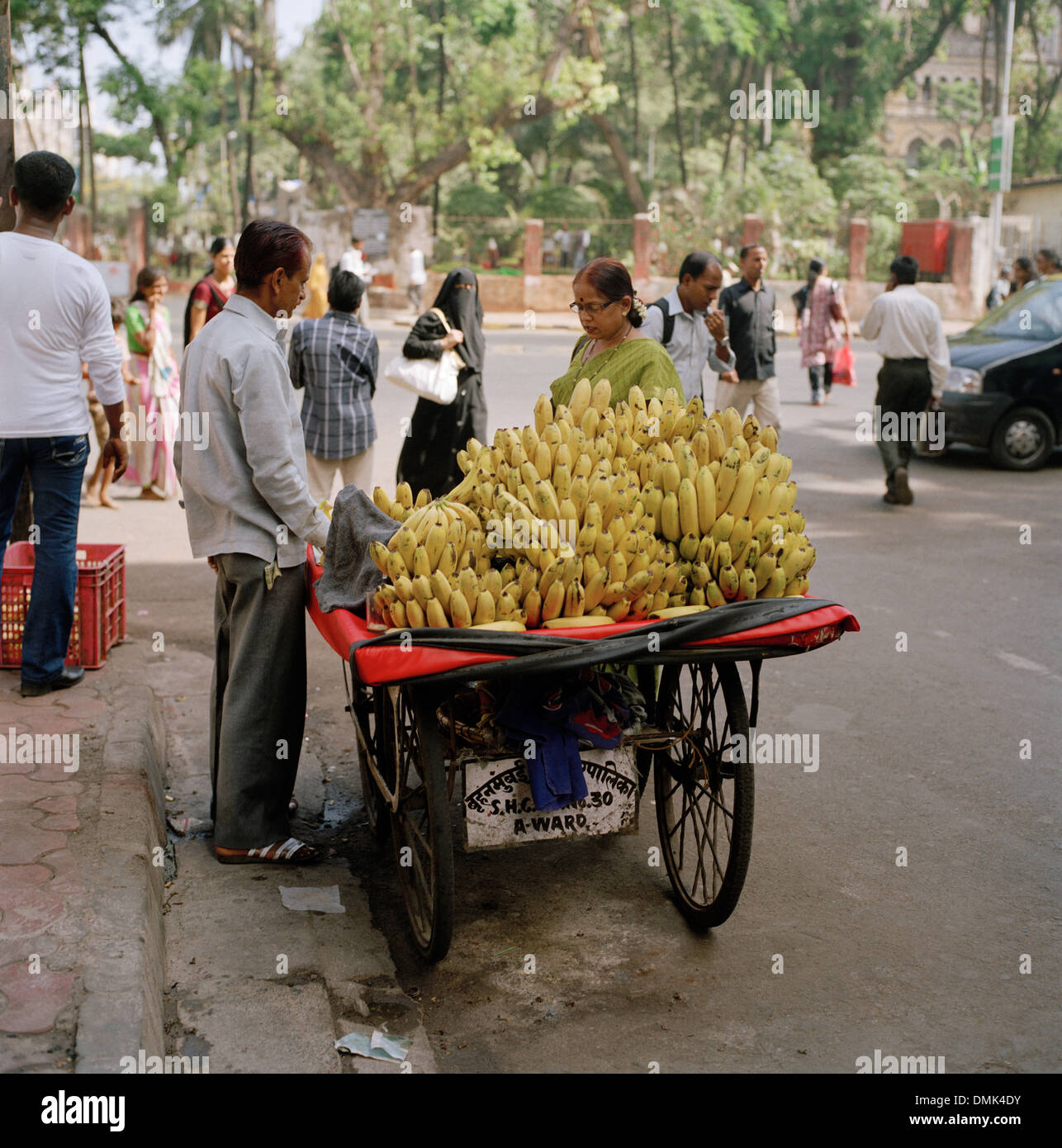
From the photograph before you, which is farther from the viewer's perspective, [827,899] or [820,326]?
[820,326]

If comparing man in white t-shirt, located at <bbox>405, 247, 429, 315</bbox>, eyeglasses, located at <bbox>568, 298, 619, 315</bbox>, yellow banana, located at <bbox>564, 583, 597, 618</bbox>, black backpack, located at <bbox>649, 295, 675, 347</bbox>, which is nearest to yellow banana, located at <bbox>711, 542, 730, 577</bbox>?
yellow banana, located at <bbox>564, 583, 597, 618</bbox>

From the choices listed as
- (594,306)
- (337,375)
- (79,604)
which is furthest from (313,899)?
(337,375)

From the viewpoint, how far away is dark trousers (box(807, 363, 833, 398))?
16.2 metres

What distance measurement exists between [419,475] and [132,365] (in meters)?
2.77

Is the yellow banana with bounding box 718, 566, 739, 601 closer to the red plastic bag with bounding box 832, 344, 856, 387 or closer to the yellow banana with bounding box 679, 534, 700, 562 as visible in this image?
the yellow banana with bounding box 679, 534, 700, 562

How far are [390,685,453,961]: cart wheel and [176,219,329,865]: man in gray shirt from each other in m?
0.48

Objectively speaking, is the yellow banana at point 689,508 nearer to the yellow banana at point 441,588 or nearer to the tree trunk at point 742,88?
the yellow banana at point 441,588

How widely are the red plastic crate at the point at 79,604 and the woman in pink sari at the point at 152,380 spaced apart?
4.07m

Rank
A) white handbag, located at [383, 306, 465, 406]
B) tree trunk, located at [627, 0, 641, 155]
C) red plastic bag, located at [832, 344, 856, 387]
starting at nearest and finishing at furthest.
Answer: white handbag, located at [383, 306, 465, 406], red plastic bag, located at [832, 344, 856, 387], tree trunk, located at [627, 0, 641, 155]

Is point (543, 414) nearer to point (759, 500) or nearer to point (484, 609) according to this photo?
point (759, 500)

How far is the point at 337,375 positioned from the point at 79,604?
2382mm

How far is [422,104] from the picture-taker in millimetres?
34562

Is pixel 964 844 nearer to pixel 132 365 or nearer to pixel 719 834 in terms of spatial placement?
pixel 719 834

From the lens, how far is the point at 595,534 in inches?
136
